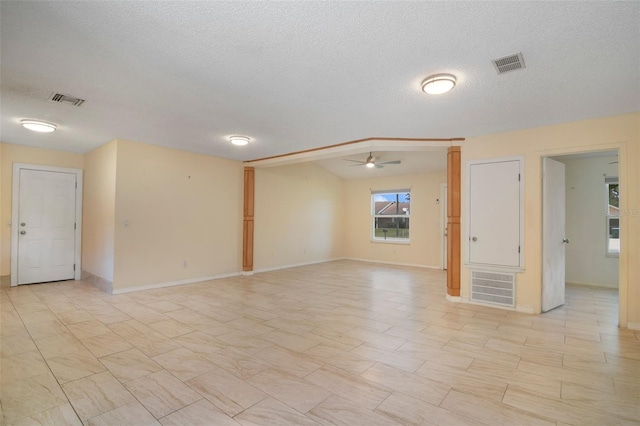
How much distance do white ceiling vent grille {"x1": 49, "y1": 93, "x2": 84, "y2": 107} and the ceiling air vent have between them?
4163 mm

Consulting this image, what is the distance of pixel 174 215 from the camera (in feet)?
19.1

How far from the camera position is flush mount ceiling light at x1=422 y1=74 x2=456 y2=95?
2697 mm

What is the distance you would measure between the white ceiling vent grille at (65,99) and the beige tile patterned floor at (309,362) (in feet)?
8.33

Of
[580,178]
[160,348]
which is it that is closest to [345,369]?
[160,348]

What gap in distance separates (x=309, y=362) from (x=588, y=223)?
6.27 m

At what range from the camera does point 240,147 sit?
18.2 ft

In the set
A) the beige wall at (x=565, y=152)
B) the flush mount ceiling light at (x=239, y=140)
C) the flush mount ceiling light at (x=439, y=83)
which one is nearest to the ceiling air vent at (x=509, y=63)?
the flush mount ceiling light at (x=439, y=83)

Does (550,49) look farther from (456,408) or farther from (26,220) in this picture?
(26,220)

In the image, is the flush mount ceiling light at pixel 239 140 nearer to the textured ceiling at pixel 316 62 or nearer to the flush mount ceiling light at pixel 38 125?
the textured ceiling at pixel 316 62

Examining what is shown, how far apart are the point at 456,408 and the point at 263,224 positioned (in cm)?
590

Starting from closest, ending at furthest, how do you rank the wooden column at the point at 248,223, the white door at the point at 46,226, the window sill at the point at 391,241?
1. the white door at the point at 46,226
2. the wooden column at the point at 248,223
3. the window sill at the point at 391,241

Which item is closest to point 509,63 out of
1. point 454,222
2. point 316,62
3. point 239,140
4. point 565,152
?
point 316,62

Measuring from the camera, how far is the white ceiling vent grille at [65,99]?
3.24m

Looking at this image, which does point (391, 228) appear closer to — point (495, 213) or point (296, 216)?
point (296, 216)
